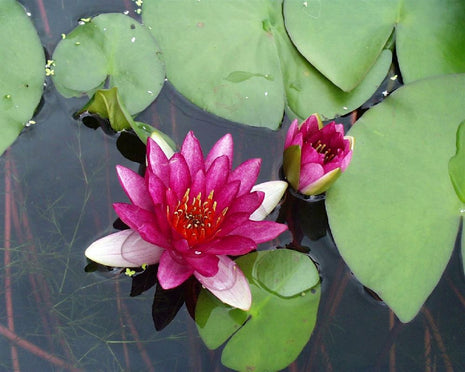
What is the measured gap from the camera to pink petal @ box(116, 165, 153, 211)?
185 centimetres

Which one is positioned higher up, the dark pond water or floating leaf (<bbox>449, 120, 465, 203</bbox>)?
floating leaf (<bbox>449, 120, 465, 203</bbox>)

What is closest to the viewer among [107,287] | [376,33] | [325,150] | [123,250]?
[123,250]

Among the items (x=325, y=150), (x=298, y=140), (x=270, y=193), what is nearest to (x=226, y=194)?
(x=270, y=193)

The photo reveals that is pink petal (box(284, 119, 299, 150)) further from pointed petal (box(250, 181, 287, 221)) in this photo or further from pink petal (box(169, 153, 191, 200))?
pink petal (box(169, 153, 191, 200))

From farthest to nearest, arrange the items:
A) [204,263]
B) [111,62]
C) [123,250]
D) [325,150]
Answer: [111,62] → [325,150] → [123,250] → [204,263]

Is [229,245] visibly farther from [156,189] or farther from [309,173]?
[309,173]

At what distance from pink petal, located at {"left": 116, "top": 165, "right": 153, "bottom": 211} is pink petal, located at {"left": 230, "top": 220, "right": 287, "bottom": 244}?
319 millimetres

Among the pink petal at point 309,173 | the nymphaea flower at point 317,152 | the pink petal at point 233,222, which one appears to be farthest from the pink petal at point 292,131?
the pink petal at point 233,222

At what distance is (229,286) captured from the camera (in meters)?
1.87

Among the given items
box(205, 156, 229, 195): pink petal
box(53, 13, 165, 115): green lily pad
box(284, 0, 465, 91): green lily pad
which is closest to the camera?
box(205, 156, 229, 195): pink petal

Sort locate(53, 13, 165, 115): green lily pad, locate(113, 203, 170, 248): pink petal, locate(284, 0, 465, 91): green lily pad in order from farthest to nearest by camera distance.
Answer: locate(284, 0, 465, 91): green lily pad → locate(53, 13, 165, 115): green lily pad → locate(113, 203, 170, 248): pink petal

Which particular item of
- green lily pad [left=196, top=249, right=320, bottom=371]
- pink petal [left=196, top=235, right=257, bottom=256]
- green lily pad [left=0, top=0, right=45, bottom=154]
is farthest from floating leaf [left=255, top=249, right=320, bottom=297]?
green lily pad [left=0, top=0, right=45, bottom=154]

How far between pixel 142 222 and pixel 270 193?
1.76 feet

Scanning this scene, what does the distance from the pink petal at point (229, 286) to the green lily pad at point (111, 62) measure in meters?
0.80
